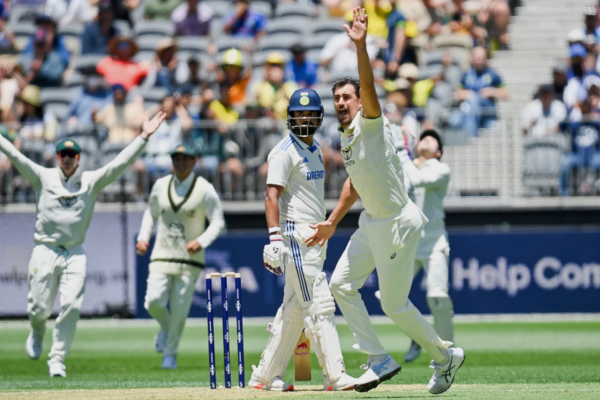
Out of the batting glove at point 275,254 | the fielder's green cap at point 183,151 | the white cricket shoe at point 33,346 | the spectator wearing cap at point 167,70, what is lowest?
the white cricket shoe at point 33,346

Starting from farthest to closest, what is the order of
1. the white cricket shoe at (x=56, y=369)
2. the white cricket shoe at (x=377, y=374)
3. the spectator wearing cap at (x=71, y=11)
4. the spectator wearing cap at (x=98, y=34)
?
1. the spectator wearing cap at (x=71, y=11)
2. the spectator wearing cap at (x=98, y=34)
3. the white cricket shoe at (x=56, y=369)
4. the white cricket shoe at (x=377, y=374)

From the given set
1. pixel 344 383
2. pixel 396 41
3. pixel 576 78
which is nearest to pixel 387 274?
pixel 344 383

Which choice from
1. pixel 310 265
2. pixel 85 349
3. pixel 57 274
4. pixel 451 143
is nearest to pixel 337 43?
pixel 451 143

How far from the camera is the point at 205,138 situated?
18.1 m

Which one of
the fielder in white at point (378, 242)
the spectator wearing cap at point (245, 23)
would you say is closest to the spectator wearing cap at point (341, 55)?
the spectator wearing cap at point (245, 23)

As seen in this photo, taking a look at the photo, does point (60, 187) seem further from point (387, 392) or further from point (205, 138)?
point (205, 138)

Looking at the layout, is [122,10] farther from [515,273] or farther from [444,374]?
[444,374]

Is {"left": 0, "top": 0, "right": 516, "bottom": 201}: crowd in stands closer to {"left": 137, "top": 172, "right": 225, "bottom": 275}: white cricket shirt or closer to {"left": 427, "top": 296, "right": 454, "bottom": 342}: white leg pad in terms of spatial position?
{"left": 137, "top": 172, "right": 225, "bottom": 275}: white cricket shirt

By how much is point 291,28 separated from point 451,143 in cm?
559

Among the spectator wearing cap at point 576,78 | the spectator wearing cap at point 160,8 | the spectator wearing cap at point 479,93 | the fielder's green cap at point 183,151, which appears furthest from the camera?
the spectator wearing cap at point 160,8

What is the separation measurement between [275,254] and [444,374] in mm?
1639

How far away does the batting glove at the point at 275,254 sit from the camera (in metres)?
8.37

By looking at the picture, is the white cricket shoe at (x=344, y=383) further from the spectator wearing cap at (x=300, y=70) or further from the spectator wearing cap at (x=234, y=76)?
the spectator wearing cap at (x=234, y=76)

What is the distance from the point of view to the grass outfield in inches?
343
